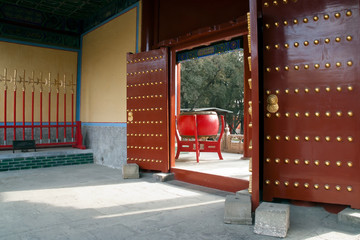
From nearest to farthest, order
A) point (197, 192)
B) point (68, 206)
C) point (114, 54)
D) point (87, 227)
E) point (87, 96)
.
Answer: point (87, 227), point (68, 206), point (197, 192), point (114, 54), point (87, 96)

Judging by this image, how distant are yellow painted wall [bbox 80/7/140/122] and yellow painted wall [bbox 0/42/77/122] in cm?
42

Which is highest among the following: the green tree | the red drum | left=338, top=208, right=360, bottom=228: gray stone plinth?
the green tree

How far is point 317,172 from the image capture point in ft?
8.16

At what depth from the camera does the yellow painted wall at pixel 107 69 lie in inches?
231

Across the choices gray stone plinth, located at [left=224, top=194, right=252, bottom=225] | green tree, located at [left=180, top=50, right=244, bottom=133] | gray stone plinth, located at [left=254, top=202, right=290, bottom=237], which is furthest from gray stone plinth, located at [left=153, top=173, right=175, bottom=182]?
green tree, located at [left=180, top=50, right=244, bottom=133]

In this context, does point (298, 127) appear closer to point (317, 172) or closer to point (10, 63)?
point (317, 172)

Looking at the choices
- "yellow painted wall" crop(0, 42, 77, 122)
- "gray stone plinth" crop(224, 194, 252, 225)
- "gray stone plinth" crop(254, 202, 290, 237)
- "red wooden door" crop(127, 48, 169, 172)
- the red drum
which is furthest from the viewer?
"yellow painted wall" crop(0, 42, 77, 122)

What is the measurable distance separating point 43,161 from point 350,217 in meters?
5.76

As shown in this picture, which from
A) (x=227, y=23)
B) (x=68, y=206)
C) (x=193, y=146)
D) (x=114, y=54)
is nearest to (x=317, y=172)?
(x=227, y=23)

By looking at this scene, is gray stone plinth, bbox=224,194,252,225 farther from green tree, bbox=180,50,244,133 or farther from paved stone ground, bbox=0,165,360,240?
green tree, bbox=180,50,244,133

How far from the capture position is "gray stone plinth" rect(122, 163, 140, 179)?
187 inches

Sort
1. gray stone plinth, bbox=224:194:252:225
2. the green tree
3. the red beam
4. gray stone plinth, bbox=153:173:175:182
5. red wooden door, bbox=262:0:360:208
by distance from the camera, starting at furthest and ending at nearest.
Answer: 1. the green tree
2. gray stone plinth, bbox=153:173:175:182
3. the red beam
4. gray stone plinth, bbox=224:194:252:225
5. red wooden door, bbox=262:0:360:208

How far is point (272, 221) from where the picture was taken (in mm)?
2234

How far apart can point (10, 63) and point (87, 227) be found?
5690mm
